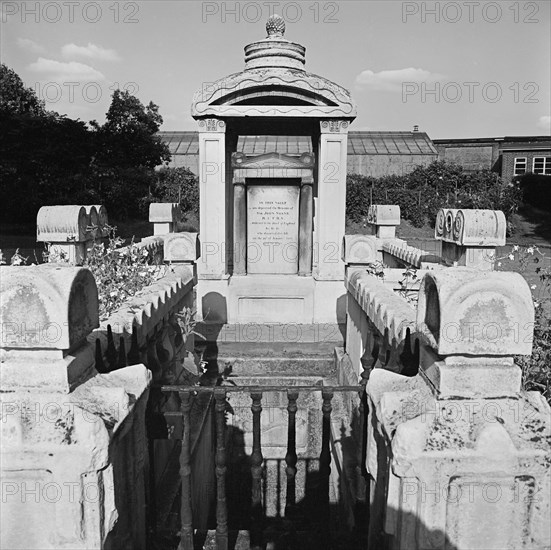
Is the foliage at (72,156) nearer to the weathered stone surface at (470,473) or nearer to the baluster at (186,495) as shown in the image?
the baluster at (186,495)

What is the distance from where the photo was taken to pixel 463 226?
264 inches

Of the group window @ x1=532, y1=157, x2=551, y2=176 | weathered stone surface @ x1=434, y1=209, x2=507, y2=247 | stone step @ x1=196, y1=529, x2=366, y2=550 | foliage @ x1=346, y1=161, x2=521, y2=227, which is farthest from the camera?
window @ x1=532, y1=157, x2=551, y2=176

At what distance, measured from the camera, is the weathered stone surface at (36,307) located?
1862 millimetres

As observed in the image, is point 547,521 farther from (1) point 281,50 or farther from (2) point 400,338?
(1) point 281,50

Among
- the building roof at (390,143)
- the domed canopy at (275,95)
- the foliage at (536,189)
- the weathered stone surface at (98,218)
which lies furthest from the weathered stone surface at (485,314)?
the building roof at (390,143)

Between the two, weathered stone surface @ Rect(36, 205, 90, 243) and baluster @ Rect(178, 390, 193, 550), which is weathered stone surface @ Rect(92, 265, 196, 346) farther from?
weathered stone surface @ Rect(36, 205, 90, 243)

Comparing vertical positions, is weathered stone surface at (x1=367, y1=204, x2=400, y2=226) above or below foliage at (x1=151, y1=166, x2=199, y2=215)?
below

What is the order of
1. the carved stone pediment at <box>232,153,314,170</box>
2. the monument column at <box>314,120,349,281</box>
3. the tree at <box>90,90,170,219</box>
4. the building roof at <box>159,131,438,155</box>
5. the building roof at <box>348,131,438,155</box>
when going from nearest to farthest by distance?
1. the monument column at <box>314,120,349,281</box>
2. the carved stone pediment at <box>232,153,314,170</box>
3. the tree at <box>90,90,170,219</box>
4. the building roof at <box>159,131,438,155</box>
5. the building roof at <box>348,131,438,155</box>

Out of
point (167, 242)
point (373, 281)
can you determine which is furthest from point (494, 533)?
point (167, 242)

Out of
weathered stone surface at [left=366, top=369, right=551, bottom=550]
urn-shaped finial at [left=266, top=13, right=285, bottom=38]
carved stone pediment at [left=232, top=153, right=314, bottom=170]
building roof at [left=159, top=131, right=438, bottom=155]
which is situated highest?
building roof at [left=159, top=131, right=438, bottom=155]

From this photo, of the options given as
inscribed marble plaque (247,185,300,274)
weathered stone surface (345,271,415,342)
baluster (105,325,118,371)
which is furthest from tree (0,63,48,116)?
baluster (105,325,118,371)

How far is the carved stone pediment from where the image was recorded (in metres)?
8.47

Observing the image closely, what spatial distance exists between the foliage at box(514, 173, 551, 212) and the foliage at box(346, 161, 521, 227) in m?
1.63

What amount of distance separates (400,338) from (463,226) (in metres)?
4.13
